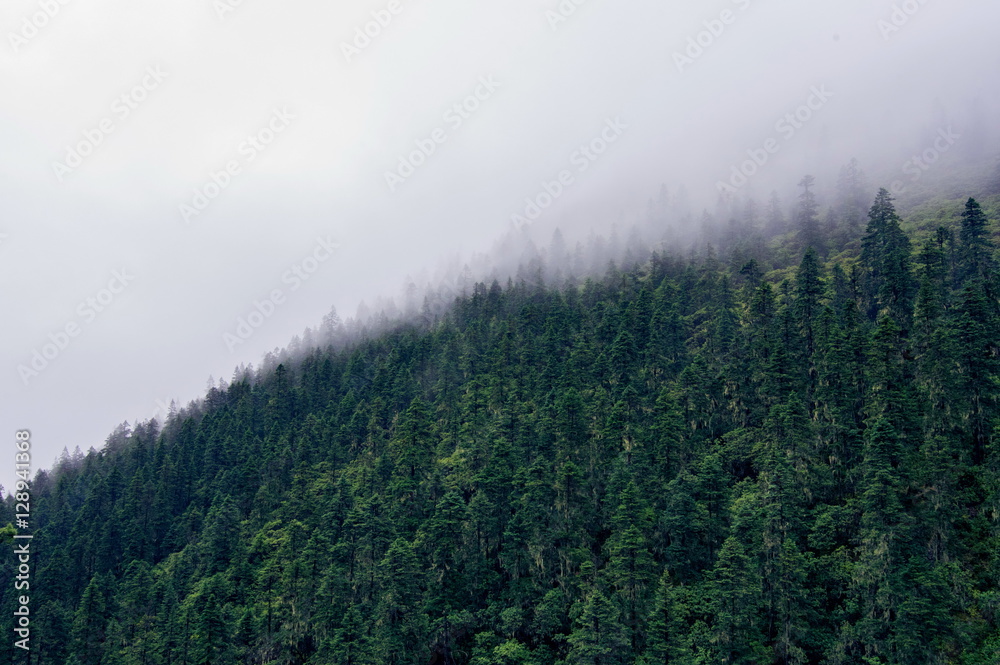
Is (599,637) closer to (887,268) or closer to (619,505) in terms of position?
(619,505)

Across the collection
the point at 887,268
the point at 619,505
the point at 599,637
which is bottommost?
the point at 599,637

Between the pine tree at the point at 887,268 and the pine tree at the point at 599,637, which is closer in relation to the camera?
the pine tree at the point at 599,637

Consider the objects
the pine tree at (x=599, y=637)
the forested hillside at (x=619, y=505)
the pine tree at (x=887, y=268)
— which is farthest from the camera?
the pine tree at (x=887, y=268)

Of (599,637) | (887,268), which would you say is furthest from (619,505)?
(887,268)

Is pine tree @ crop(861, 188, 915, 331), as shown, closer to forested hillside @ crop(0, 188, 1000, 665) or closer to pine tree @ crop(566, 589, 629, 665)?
forested hillside @ crop(0, 188, 1000, 665)

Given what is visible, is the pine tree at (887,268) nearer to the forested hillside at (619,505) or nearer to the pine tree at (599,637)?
the forested hillside at (619,505)

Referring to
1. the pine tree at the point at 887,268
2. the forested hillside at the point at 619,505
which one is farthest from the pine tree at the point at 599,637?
the pine tree at the point at 887,268

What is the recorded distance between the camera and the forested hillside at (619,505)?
41.5 metres

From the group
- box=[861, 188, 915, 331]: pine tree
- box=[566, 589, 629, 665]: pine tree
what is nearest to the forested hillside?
box=[566, 589, 629, 665]: pine tree

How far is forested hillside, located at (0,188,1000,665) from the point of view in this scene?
41.5 metres

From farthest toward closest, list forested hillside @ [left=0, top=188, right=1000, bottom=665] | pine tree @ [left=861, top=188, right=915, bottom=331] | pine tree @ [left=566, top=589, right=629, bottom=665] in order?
pine tree @ [left=861, top=188, right=915, bottom=331]
pine tree @ [left=566, top=589, right=629, bottom=665]
forested hillside @ [left=0, top=188, right=1000, bottom=665]

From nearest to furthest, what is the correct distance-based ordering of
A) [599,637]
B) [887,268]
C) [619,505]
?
[599,637] < [619,505] < [887,268]

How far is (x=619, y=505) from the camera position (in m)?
53.0

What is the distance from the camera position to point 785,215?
14138cm
